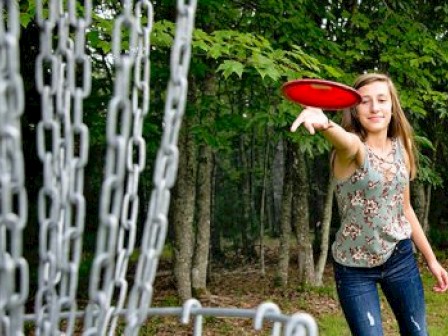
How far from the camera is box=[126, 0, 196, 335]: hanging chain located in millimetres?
857

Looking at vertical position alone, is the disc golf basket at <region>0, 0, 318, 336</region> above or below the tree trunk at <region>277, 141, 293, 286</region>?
above

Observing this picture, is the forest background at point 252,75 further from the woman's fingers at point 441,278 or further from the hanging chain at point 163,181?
the hanging chain at point 163,181

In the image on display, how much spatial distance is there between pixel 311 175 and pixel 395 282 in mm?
8090

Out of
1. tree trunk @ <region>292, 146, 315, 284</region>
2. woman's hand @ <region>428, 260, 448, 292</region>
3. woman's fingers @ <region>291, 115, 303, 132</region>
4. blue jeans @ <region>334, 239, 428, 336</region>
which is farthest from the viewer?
tree trunk @ <region>292, 146, 315, 284</region>

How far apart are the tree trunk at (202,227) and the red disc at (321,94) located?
3.92 metres

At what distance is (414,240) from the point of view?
2467mm

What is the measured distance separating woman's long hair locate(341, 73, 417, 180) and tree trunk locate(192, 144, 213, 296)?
3404 millimetres

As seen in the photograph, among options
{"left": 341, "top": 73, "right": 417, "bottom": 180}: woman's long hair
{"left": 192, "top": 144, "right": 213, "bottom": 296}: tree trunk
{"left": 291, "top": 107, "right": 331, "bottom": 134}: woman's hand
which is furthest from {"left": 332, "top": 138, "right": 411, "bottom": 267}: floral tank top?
{"left": 192, "top": 144, "right": 213, "bottom": 296}: tree trunk

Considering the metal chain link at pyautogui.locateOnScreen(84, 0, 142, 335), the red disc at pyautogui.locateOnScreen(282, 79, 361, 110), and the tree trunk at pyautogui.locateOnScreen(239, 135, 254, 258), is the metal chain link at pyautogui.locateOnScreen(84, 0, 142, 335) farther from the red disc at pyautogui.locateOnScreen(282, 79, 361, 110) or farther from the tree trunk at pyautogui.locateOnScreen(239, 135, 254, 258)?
the tree trunk at pyautogui.locateOnScreen(239, 135, 254, 258)

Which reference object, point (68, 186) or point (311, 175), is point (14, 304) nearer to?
point (68, 186)

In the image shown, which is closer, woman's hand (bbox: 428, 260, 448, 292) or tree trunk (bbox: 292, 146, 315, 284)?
woman's hand (bbox: 428, 260, 448, 292)

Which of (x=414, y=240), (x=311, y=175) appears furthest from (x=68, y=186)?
(x=311, y=175)

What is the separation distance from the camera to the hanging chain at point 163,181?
86 cm

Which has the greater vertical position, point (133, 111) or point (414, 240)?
point (133, 111)
